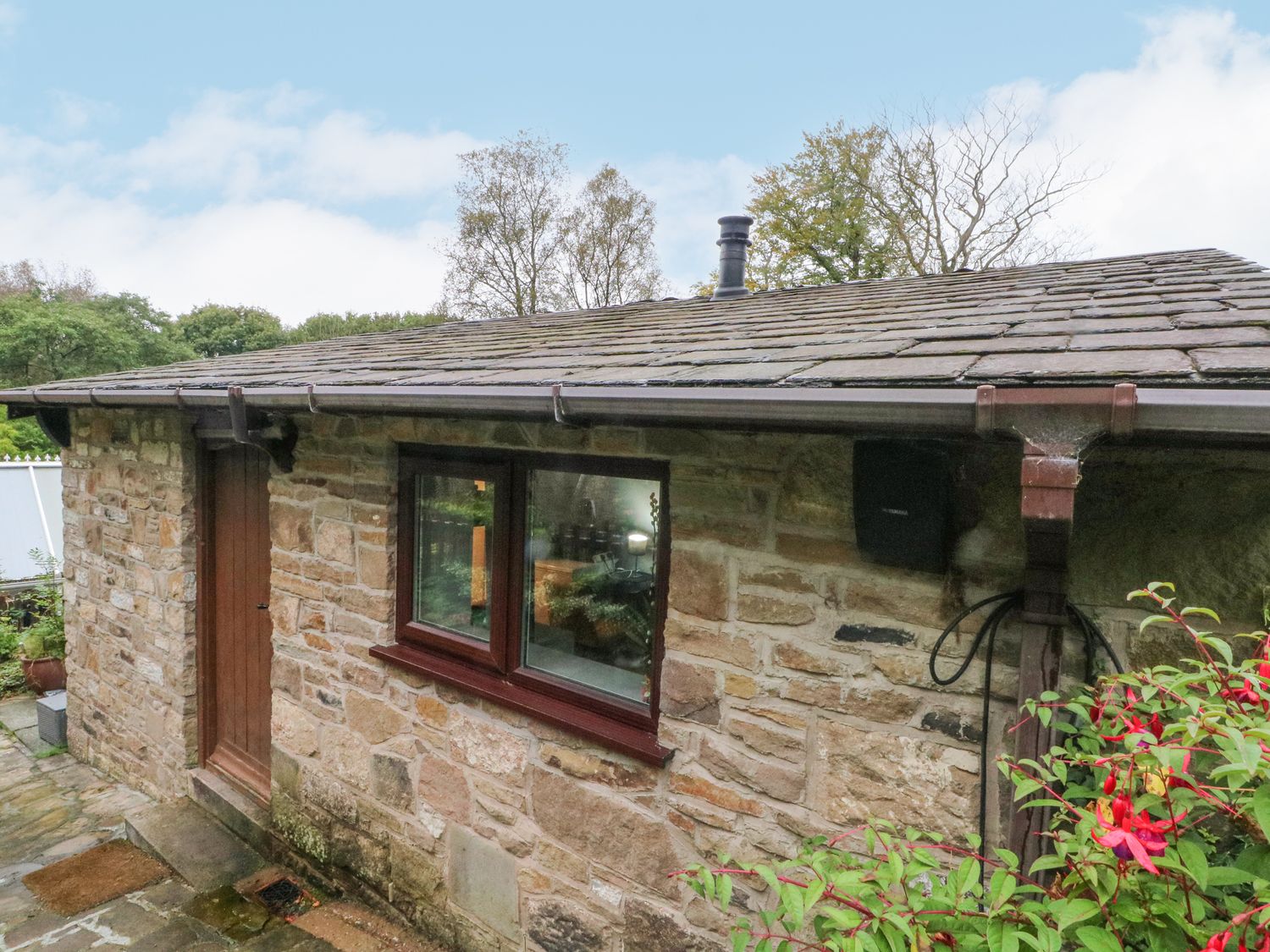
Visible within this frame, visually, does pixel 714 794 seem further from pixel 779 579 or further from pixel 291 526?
pixel 291 526

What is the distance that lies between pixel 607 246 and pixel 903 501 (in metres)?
19.3

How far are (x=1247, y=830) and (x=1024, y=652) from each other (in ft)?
1.62

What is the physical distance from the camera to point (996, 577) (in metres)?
1.80

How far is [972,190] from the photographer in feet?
52.0

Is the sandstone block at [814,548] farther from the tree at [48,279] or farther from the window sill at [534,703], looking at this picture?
the tree at [48,279]

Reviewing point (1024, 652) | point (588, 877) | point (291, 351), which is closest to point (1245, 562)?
point (1024, 652)

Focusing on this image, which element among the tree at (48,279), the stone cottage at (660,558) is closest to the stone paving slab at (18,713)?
the stone cottage at (660,558)

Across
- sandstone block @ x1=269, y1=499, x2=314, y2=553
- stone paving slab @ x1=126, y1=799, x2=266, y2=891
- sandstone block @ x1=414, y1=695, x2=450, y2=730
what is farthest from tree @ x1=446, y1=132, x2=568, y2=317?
sandstone block @ x1=414, y1=695, x2=450, y2=730

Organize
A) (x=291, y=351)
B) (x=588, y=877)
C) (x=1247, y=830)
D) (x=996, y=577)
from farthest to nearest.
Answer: (x=291, y=351) < (x=588, y=877) < (x=996, y=577) < (x=1247, y=830)

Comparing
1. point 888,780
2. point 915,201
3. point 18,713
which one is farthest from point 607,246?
point 888,780

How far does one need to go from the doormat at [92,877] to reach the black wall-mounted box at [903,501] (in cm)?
434

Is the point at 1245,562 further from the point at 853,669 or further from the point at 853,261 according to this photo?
the point at 853,261

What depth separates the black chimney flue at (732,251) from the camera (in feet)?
18.9

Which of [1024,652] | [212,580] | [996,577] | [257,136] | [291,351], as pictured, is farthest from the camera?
[257,136]
